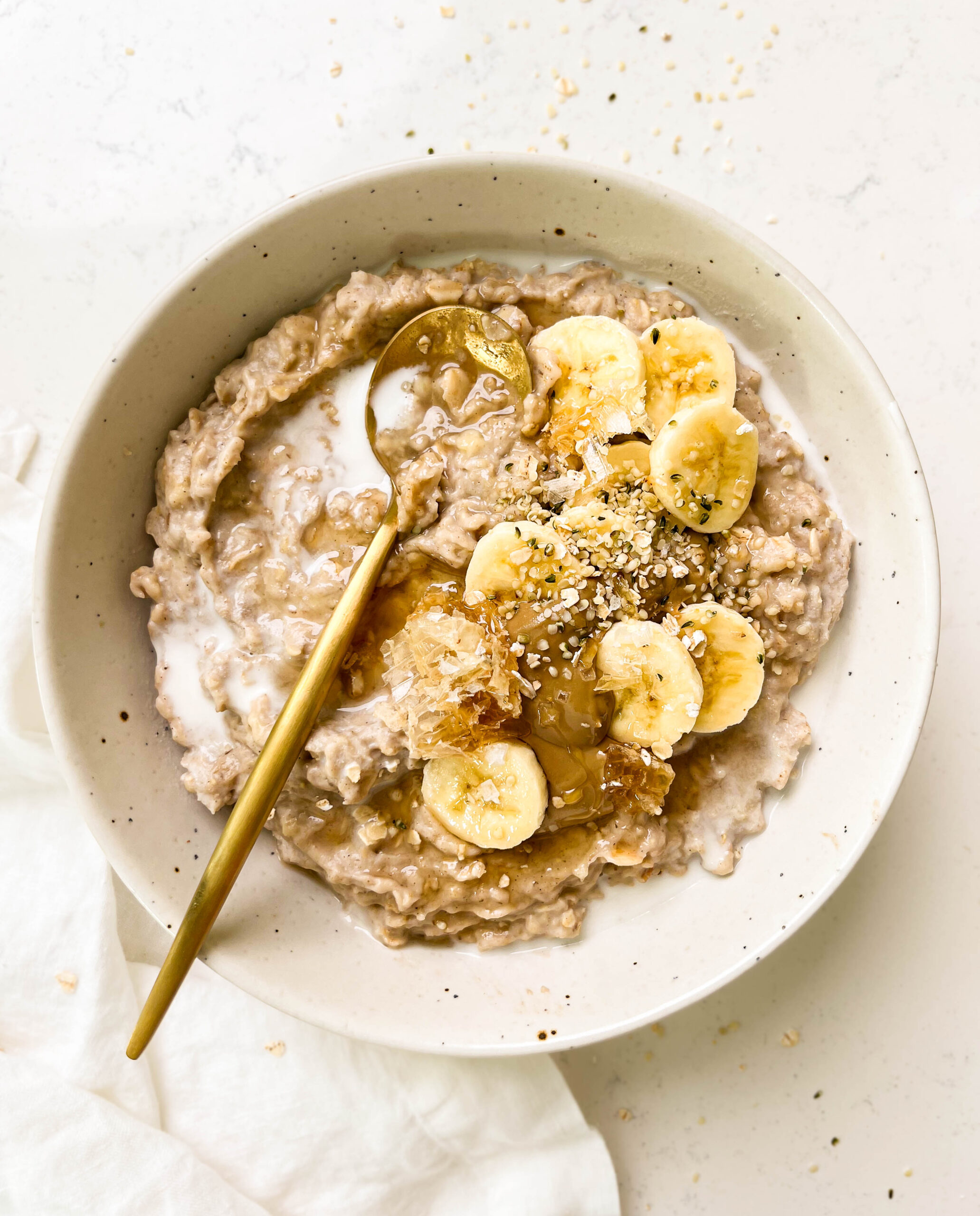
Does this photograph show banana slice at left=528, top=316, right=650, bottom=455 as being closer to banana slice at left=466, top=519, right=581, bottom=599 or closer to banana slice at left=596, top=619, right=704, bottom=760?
banana slice at left=466, top=519, right=581, bottom=599

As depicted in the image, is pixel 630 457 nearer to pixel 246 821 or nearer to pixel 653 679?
pixel 653 679

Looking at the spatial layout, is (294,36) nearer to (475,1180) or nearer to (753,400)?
(753,400)

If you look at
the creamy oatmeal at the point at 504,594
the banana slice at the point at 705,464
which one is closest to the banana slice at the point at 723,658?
the creamy oatmeal at the point at 504,594

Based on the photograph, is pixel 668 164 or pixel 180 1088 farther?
pixel 668 164

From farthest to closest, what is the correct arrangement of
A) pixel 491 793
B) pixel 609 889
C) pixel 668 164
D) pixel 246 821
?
pixel 668 164 → pixel 609 889 → pixel 491 793 → pixel 246 821

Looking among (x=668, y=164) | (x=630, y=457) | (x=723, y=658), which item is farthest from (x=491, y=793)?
(x=668, y=164)

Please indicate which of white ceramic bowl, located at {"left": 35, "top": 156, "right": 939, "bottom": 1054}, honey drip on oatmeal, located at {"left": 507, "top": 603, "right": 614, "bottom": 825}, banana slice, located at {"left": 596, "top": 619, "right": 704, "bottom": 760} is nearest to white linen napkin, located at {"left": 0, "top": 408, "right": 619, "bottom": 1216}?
white ceramic bowl, located at {"left": 35, "top": 156, "right": 939, "bottom": 1054}

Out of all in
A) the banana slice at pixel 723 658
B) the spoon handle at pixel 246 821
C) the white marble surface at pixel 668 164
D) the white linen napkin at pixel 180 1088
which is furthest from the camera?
the white marble surface at pixel 668 164

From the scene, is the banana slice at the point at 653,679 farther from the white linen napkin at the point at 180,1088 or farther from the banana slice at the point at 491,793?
the white linen napkin at the point at 180,1088
